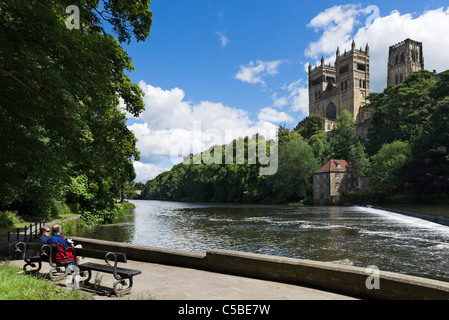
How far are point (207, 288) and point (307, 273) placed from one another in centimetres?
212

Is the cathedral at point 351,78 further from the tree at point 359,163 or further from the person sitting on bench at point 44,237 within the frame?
the person sitting on bench at point 44,237

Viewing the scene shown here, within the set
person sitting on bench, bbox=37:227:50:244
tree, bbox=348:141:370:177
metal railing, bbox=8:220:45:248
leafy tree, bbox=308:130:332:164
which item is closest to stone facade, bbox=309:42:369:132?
leafy tree, bbox=308:130:332:164

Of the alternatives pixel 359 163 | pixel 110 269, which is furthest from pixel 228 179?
pixel 110 269

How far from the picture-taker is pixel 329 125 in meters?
123

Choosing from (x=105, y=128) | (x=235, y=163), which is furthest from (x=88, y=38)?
(x=235, y=163)

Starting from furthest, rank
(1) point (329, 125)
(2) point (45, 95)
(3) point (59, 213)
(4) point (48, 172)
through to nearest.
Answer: (1) point (329, 125), (3) point (59, 213), (4) point (48, 172), (2) point (45, 95)

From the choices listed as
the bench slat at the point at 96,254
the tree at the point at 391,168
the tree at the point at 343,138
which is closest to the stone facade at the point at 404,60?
the tree at the point at 343,138

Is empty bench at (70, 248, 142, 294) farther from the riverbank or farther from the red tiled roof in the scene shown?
the red tiled roof

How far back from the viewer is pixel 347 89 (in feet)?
428

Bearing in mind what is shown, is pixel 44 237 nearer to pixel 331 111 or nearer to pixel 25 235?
pixel 25 235

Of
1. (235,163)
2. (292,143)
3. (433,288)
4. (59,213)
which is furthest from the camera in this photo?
(235,163)

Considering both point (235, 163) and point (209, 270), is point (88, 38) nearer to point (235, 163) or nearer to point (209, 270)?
point (209, 270)

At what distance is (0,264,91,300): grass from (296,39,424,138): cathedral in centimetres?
11490
